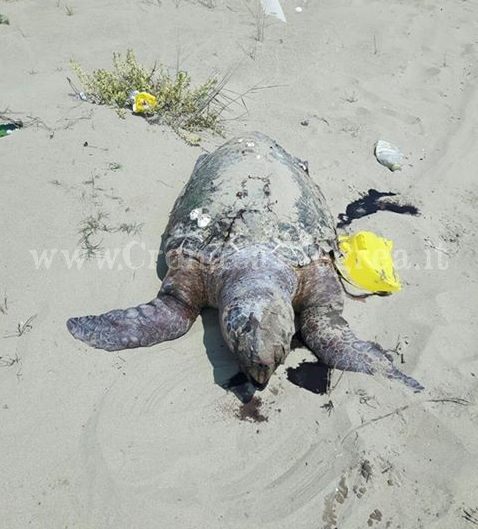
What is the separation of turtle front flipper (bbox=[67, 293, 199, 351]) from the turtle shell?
0.39 meters

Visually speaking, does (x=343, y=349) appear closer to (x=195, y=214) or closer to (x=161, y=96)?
(x=195, y=214)

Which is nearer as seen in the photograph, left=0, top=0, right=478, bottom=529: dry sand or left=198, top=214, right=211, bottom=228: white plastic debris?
left=0, top=0, right=478, bottom=529: dry sand

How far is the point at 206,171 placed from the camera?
374 centimetres

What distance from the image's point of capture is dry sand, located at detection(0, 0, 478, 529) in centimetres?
243

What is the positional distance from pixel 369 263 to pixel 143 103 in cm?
245

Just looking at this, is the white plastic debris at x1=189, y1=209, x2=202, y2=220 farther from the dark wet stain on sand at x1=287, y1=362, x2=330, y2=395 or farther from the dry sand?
the dark wet stain on sand at x1=287, y1=362, x2=330, y2=395

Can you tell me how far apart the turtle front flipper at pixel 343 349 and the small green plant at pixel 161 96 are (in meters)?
2.36

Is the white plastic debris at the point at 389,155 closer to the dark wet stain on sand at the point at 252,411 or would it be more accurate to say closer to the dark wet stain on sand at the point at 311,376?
the dark wet stain on sand at the point at 311,376

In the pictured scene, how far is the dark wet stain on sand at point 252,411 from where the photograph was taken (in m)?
2.71

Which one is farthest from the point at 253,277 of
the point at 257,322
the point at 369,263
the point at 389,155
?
the point at 389,155

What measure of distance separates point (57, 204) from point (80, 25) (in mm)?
3188

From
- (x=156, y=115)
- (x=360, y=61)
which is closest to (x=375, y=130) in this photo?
(x=360, y=61)

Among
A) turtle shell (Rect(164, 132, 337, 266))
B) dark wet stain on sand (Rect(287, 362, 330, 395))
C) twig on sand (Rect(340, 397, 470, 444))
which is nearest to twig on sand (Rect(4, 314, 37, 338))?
turtle shell (Rect(164, 132, 337, 266))

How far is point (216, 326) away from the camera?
→ 3.19 m
